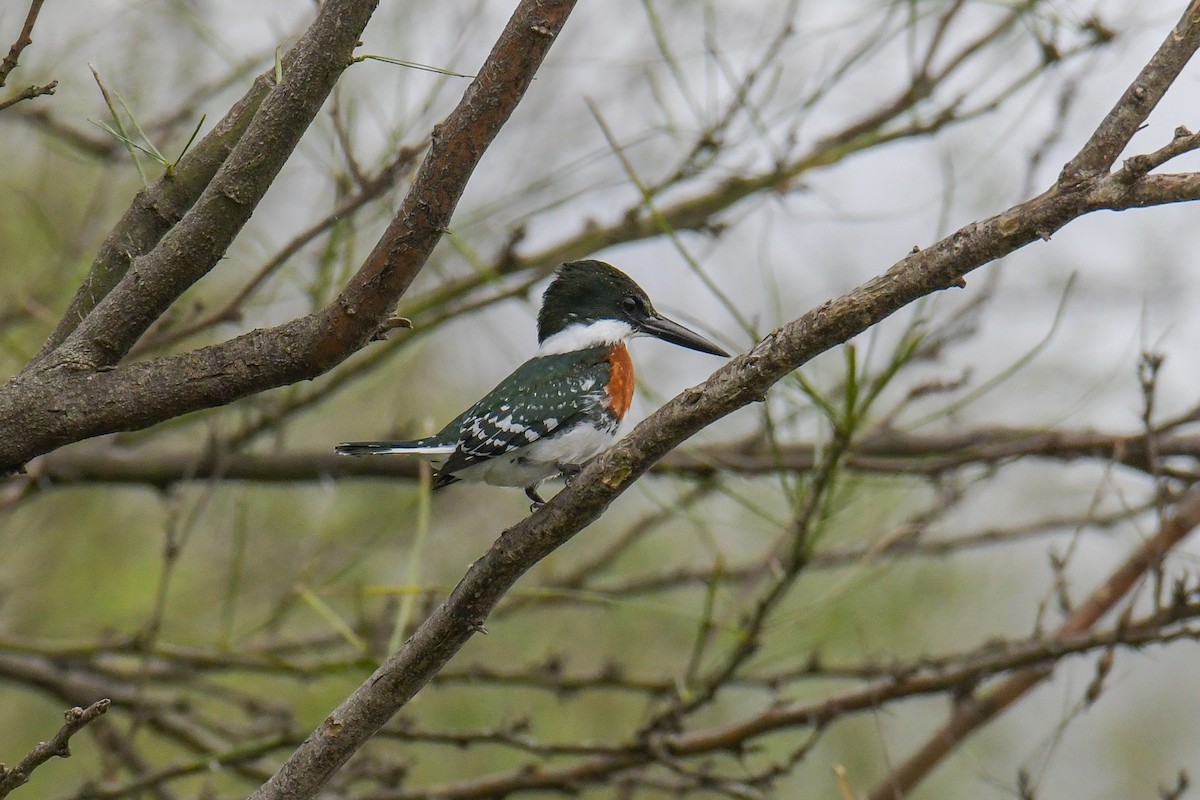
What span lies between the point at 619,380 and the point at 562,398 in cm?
25

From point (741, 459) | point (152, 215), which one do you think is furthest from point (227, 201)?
point (741, 459)

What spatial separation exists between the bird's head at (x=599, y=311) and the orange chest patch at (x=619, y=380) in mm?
71

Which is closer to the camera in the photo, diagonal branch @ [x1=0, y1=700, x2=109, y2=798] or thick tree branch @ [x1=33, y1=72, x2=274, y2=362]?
diagonal branch @ [x1=0, y1=700, x2=109, y2=798]

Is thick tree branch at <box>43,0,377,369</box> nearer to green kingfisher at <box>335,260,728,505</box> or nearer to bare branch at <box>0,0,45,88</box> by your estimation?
bare branch at <box>0,0,45,88</box>

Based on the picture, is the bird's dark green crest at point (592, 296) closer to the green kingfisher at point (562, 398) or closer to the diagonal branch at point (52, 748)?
the green kingfisher at point (562, 398)

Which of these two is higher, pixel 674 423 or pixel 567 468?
pixel 567 468

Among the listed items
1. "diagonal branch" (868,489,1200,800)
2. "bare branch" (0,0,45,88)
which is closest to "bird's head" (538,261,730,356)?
"diagonal branch" (868,489,1200,800)

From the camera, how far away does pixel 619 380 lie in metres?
3.62

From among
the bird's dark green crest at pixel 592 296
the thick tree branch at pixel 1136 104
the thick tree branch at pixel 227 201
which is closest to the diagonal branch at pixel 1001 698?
the bird's dark green crest at pixel 592 296

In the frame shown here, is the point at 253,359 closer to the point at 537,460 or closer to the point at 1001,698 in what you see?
the point at 537,460

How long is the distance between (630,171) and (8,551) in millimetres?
3222

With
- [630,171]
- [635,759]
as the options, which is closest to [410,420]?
[635,759]

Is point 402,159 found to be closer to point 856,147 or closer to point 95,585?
point 856,147

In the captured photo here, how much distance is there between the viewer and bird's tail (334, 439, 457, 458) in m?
3.02
